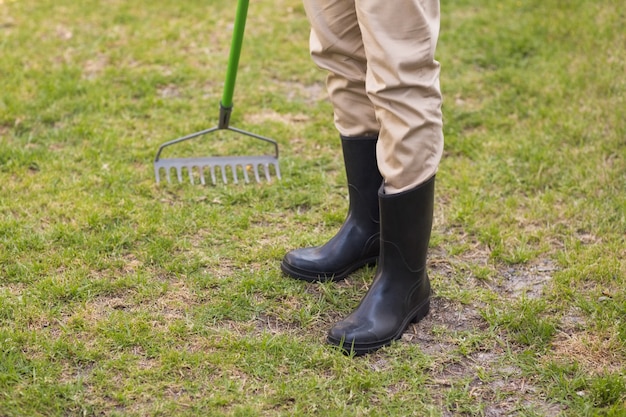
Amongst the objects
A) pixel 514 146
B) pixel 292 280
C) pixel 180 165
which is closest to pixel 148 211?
pixel 180 165

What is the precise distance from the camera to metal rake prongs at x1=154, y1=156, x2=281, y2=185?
10.2 ft

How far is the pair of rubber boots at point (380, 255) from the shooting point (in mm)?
2152

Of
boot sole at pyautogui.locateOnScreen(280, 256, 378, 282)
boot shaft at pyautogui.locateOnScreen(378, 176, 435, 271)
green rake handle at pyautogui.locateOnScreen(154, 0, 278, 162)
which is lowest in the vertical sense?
boot sole at pyautogui.locateOnScreen(280, 256, 378, 282)

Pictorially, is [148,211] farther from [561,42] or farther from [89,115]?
[561,42]

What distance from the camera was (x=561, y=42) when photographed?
14.1 ft

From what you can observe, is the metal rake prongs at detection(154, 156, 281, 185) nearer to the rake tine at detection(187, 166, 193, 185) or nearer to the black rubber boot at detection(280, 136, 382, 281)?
the rake tine at detection(187, 166, 193, 185)

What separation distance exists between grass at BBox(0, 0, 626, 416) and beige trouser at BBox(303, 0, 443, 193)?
20.4 inches

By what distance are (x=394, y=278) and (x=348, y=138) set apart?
46 centimetres

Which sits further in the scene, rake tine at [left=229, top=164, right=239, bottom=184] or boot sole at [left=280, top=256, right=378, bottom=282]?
rake tine at [left=229, top=164, right=239, bottom=184]

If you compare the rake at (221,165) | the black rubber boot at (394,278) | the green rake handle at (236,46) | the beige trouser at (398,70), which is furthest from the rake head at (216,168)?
the black rubber boot at (394,278)

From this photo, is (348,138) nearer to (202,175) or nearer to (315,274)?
(315,274)

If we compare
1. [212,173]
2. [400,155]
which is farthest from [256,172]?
[400,155]

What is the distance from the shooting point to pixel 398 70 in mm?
2004

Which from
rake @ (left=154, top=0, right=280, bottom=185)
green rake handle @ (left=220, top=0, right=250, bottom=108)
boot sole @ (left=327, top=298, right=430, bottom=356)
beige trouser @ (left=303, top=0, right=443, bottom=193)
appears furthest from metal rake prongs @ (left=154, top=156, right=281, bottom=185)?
boot sole @ (left=327, top=298, right=430, bottom=356)
